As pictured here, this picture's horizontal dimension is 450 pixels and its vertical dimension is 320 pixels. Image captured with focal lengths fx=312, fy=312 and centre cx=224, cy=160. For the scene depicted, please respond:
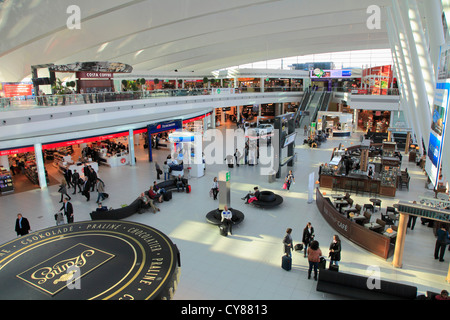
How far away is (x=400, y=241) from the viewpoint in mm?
8586

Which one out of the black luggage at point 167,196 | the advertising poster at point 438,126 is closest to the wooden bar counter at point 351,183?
the advertising poster at point 438,126

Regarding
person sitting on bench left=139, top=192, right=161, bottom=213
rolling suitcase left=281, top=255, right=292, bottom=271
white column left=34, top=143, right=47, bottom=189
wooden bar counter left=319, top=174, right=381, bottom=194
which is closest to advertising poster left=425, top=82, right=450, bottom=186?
rolling suitcase left=281, top=255, right=292, bottom=271

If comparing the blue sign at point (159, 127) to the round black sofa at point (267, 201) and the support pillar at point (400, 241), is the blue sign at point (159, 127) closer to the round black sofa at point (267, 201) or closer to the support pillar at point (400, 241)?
the round black sofa at point (267, 201)

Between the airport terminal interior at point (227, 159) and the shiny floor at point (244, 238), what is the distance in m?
0.06

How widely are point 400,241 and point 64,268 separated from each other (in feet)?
27.2

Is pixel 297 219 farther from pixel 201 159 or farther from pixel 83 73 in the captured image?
pixel 83 73

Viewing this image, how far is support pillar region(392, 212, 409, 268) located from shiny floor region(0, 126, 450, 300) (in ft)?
0.64

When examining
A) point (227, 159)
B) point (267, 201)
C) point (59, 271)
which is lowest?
point (267, 201)

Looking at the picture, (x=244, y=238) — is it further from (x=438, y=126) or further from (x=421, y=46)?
(x=421, y=46)

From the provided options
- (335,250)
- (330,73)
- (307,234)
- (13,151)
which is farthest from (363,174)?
(330,73)

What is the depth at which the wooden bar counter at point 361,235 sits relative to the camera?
361 inches

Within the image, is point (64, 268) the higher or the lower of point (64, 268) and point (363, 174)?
the higher

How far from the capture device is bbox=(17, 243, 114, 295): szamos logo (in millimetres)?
5258

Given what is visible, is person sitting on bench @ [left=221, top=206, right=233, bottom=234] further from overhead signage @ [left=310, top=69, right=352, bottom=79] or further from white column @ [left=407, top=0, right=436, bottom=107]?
overhead signage @ [left=310, top=69, right=352, bottom=79]
